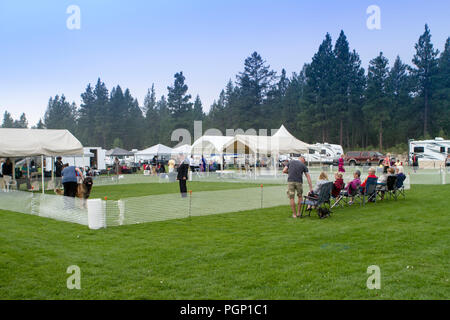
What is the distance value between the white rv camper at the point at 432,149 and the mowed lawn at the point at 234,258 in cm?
2889

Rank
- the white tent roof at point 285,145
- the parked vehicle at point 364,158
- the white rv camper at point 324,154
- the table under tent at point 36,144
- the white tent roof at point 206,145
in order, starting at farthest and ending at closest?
the white rv camper at point 324,154 → the parked vehicle at point 364,158 → the white tent roof at point 206,145 → the white tent roof at point 285,145 → the table under tent at point 36,144

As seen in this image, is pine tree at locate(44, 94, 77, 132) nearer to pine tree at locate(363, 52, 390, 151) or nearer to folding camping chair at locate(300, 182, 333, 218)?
pine tree at locate(363, 52, 390, 151)

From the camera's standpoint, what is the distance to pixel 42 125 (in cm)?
9962

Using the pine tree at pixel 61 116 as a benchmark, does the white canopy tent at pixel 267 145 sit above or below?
below

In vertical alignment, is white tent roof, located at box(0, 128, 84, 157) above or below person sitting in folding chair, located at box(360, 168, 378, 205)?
above

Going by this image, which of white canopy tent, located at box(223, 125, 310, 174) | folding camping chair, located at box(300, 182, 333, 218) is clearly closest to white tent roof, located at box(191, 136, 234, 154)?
white canopy tent, located at box(223, 125, 310, 174)

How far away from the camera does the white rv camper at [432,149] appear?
3503cm

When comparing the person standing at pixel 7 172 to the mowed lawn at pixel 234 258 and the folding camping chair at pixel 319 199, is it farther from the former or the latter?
the folding camping chair at pixel 319 199

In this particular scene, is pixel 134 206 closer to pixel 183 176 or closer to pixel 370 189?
pixel 183 176

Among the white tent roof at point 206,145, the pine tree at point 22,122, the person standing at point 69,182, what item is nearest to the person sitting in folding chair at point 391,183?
the person standing at point 69,182

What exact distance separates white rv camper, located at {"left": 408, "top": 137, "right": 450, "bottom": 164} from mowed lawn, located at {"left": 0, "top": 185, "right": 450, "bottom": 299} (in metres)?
28.9

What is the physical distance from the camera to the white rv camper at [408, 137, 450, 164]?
3503 centimetres

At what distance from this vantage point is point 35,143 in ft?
54.2
